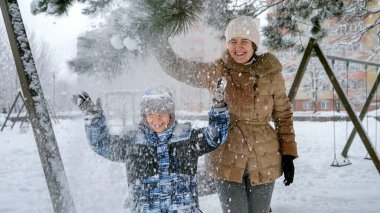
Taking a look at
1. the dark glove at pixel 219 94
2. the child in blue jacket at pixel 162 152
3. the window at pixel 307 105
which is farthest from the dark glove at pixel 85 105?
the window at pixel 307 105

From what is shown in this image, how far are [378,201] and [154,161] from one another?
3.46 metres

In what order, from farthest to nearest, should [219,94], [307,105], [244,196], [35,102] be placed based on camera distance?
1. [307,105]
2. [35,102]
3. [244,196]
4. [219,94]

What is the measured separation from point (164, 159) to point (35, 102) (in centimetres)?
117

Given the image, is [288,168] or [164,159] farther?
[288,168]

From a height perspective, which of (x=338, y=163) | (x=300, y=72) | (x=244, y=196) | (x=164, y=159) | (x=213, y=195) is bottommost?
(x=338, y=163)

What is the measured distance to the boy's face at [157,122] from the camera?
7.84 feet

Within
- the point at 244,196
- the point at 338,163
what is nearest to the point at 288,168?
the point at 244,196

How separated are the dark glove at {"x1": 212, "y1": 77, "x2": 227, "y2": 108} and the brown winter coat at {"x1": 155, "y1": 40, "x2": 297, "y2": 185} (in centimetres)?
32

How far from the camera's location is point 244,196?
2609 mm

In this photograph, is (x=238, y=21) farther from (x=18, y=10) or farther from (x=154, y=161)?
(x=18, y=10)

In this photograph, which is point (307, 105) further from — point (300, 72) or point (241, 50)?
point (241, 50)

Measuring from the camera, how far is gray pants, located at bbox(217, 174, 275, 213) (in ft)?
8.52

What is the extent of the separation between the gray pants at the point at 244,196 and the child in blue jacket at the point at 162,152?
29 cm

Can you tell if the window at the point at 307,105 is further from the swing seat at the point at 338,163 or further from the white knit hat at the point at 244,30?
the white knit hat at the point at 244,30
